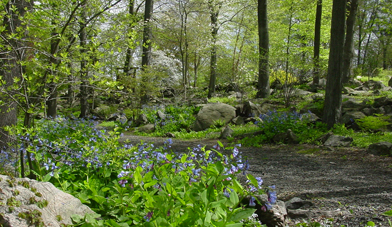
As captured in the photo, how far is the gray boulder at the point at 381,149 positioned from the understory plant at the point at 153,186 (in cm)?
364

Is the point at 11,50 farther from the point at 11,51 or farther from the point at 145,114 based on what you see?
the point at 145,114

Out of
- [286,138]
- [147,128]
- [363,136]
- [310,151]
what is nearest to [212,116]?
[147,128]

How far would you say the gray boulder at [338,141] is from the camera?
18.6ft

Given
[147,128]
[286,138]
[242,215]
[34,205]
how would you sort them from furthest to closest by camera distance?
[147,128]
[286,138]
[34,205]
[242,215]

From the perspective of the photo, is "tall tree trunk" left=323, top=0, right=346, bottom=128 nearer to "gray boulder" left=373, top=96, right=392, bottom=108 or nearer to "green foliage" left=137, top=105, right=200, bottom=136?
"gray boulder" left=373, top=96, right=392, bottom=108

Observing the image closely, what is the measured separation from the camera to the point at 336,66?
681cm

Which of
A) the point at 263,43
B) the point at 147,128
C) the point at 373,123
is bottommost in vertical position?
the point at 147,128

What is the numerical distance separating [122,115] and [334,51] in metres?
9.33

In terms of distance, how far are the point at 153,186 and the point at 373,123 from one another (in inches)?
218

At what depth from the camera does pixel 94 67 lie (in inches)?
112

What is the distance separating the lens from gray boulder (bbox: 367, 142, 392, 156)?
16.0ft

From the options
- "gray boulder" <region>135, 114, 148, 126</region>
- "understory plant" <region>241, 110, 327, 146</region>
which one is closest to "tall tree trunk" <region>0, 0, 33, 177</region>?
"understory plant" <region>241, 110, 327, 146</region>

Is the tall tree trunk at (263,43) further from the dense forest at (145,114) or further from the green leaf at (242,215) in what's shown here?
the green leaf at (242,215)

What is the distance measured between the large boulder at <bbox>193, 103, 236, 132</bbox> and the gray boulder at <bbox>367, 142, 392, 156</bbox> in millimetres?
4802
